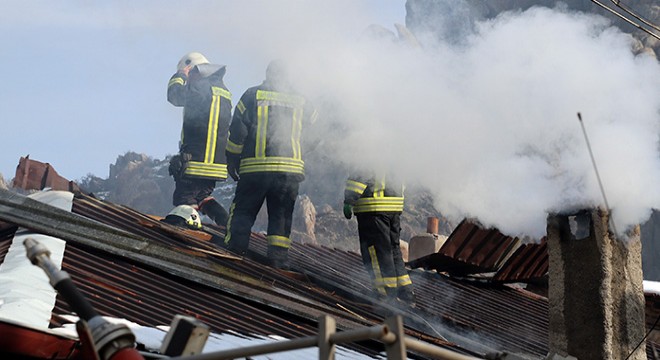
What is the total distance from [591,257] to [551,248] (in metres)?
0.38

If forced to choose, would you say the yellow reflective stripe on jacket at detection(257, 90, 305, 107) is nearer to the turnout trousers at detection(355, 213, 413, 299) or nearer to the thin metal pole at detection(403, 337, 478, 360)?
the turnout trousers at detection(355, 213, 413, 299)

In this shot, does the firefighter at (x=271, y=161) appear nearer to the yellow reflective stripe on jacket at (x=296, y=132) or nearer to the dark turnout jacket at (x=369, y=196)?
the yellow reflective stripe on jacket at (x=296, y=132)

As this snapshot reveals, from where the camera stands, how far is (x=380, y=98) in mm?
9930

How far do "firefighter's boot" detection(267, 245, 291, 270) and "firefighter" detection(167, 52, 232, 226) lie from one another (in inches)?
119

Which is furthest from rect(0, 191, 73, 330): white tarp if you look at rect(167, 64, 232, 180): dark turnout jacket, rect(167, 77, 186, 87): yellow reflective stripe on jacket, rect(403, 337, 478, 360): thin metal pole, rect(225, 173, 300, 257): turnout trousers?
rect(167, 77, 186, 87): yellow reflective stripe on jacket

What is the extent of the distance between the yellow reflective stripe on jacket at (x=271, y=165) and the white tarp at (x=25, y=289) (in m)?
3.27

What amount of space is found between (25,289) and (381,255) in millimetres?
4849

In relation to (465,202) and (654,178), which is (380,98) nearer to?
(465,202)

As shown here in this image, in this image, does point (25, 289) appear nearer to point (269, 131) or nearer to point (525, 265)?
point (269, 131)

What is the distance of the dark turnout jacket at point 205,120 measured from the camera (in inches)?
491

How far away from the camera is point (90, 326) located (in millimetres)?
2844

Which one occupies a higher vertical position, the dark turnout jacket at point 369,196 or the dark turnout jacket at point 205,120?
the dark turnout jacket at point 205,120

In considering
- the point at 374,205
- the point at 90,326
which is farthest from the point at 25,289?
the point at 374,205

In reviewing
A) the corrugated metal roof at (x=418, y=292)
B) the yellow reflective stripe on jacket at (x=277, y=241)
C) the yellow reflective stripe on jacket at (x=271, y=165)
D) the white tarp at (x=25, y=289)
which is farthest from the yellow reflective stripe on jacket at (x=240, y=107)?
the white tarp at (x=25, y=289)
